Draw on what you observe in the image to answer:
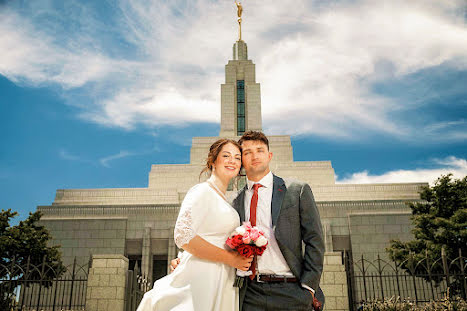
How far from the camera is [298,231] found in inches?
139

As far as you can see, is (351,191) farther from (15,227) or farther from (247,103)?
(15,227)

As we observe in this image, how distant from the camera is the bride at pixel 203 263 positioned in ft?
11.0

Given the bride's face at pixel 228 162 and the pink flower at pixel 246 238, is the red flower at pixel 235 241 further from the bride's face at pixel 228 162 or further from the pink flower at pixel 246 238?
the bride's face at pixel 228 162

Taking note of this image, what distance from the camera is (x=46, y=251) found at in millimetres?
19203

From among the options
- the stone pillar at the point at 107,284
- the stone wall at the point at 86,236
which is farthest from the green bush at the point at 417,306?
the stone wall at the point at 86,236

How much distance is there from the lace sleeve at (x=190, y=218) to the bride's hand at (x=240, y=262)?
1.27 ft

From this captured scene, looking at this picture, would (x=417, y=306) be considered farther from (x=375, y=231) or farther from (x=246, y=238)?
(x=375, y=231)

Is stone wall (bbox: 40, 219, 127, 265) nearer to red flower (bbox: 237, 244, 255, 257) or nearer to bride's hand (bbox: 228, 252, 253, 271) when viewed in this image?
bride's hand (bbox: 228, 252, 253, 271)

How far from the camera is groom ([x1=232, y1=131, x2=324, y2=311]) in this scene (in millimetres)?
3326

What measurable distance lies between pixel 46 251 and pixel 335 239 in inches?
666

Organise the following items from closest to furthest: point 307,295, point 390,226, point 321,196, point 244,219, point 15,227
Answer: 1. point 307,295
2. point 244,219
3. point 15,227
4. point 390,226
5. point 321,196

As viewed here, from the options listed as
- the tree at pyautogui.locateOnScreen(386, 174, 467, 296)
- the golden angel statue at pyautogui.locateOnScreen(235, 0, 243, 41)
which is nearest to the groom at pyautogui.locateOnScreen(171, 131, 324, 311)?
the tree at pyautogui.locateOnScreen(386, 174, 467, 296)

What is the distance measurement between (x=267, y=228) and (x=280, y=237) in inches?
6.9

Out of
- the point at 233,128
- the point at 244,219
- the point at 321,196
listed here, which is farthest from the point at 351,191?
the point at 244,219
